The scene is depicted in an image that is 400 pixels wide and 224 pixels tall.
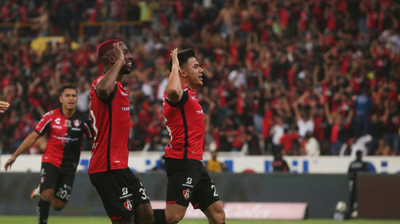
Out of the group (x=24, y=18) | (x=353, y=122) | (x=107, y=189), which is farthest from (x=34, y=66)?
(x=107, y=189)

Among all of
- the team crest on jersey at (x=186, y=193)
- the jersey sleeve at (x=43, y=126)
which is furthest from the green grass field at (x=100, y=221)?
the team crest on jersey at (x=186, y=193)

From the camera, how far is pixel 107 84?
554cm

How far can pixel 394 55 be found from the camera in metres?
18.7

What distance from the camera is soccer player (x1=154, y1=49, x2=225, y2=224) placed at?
6598 millimetres

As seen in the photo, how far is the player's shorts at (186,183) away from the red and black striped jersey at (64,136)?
3.17 m

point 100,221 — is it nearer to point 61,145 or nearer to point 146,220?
point 61,145

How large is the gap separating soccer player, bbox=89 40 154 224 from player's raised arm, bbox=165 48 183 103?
55cm

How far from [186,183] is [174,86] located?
116 centimetres

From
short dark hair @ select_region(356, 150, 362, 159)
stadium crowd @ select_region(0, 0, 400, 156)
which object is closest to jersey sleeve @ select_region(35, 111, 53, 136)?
stadium crowd @ select_region(0, 0, 400, 156)

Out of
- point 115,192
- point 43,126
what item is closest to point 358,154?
point 43,126

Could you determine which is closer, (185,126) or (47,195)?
(185,126)

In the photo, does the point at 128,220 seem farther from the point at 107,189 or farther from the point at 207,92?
the point at 207,92

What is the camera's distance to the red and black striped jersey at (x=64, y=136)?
9.48 metres

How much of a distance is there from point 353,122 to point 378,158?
214 centimetres
